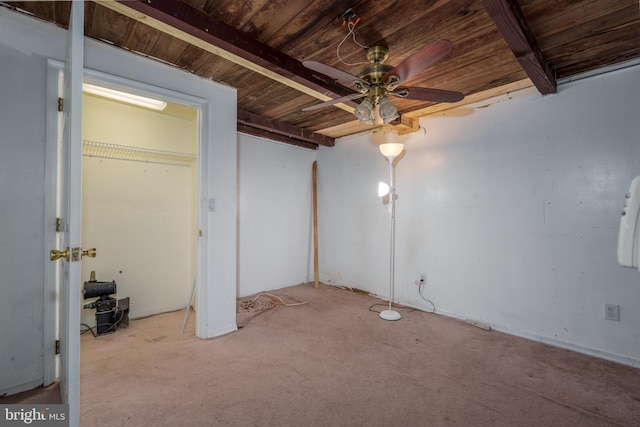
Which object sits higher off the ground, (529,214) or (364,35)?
(364,35)

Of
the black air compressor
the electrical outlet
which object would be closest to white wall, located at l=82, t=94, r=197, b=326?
the black air compressor

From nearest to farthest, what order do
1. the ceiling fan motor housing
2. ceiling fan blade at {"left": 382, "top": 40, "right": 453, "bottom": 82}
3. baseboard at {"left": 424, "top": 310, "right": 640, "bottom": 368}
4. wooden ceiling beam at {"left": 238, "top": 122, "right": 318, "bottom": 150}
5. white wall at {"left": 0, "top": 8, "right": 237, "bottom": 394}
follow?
ceiling fan blade at {"left": 382, "top": 40, "right": 453, "bottom": 82} → white wall at {"left": 0, "top": 8, "right": 237, "bottom": 394} → the ceiling fan motor housing → baseboard at {"left": 424, "top": 310, "right": 640, "bottom": 368} → wooden ceiling beam at {"left": 238, "top": 122, "right": 318, "bottom": 150}

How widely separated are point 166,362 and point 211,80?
7.61 feet

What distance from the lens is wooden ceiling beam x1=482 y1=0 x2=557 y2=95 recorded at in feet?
4.79

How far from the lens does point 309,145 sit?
14.8ft

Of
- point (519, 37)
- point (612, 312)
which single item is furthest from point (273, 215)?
point (612, 312)

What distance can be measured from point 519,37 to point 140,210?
11.4ft

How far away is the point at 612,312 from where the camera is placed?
219cm

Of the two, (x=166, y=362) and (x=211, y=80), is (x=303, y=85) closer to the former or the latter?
(x=211, y=80)

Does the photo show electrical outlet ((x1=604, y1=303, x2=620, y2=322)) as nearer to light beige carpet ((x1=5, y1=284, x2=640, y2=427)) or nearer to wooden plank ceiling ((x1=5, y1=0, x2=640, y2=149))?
light beige carpet ((x1=5, y1=284, x2=640, y2=427))

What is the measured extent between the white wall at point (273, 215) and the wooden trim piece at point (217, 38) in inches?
70.4

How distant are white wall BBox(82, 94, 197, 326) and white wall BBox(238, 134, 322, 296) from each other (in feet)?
2.29

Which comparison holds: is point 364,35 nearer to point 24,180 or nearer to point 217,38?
point 217,38

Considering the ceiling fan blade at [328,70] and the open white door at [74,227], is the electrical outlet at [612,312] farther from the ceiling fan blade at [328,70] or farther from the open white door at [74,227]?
the open white door at [74,227]
